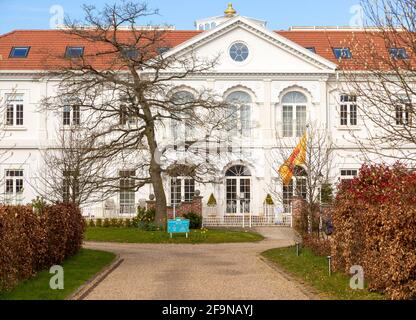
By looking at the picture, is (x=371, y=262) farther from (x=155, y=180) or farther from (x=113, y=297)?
(x=155, y=180)

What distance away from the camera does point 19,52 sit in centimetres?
4612

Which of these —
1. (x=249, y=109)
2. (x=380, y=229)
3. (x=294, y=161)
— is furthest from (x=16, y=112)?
(x=380, y=229)

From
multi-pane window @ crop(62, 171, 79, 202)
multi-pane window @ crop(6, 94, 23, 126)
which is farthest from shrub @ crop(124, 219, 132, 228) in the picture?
multi-pane window @ crop(6, 94, 23, 126)

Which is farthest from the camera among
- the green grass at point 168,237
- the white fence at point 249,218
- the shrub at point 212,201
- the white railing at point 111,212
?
the white railing at point 111,212

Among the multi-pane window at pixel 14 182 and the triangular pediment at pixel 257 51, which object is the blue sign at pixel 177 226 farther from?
the multi-pane window at pixel 14 182

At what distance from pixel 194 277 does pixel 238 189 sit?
82.7 ft

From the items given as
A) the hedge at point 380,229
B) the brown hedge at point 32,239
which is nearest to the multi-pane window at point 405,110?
the hedge at point 380,229

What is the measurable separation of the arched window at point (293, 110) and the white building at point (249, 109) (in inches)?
2.3

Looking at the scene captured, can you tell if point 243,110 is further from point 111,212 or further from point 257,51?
point 111,212

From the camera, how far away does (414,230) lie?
12.8m

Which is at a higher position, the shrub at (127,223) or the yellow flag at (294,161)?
the yellow flag at (294,161)

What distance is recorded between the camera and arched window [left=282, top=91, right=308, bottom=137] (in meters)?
43.9

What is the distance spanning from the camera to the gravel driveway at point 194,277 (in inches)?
595

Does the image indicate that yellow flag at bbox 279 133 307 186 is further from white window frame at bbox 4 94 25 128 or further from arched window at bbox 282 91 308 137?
white window frame at bbox 4 94 25 128
